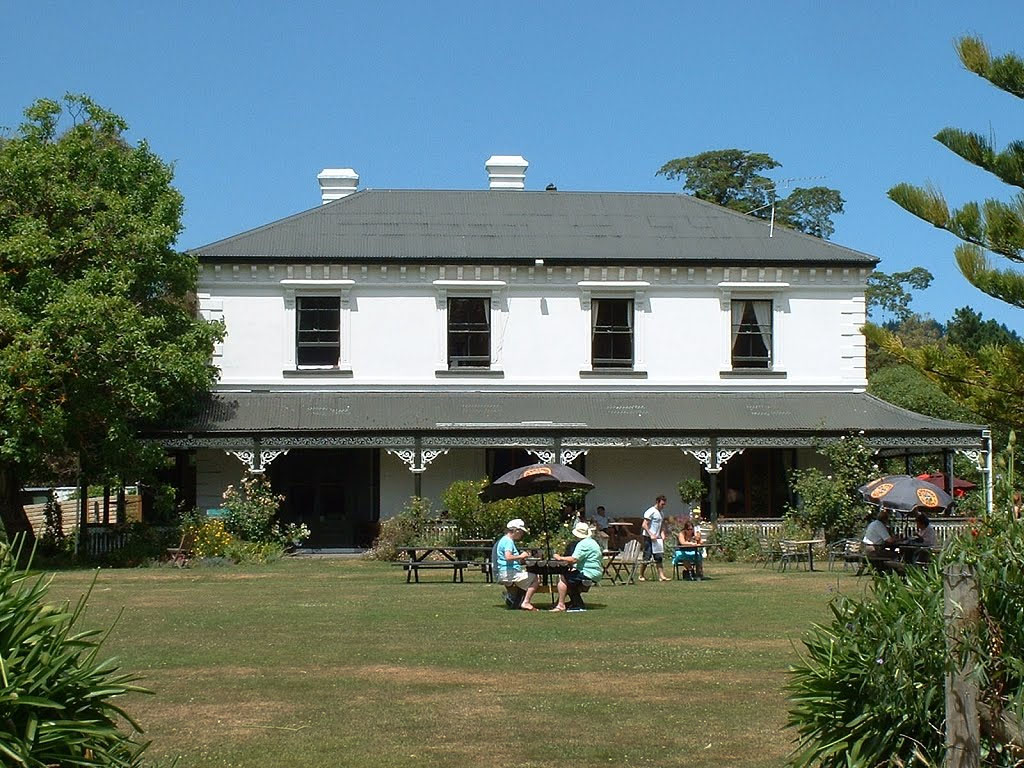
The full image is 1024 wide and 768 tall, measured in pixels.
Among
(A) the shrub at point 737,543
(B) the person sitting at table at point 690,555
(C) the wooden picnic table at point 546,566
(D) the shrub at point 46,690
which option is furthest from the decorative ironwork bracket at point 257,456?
(D) the shrub at point 46,690

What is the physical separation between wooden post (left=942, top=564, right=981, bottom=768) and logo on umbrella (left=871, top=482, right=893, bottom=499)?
14.2 meters

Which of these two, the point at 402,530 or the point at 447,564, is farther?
the point at 402,530

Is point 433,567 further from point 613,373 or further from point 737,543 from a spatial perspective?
point 613,373

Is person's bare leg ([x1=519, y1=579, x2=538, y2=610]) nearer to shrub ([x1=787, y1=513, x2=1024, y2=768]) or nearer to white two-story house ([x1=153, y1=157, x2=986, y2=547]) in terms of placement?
shrub ([x1=787, y1=513, x2=1024, y2=768])

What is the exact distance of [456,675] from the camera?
1150 cm

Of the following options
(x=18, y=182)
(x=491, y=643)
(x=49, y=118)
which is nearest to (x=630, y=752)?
(x=491, y=643)

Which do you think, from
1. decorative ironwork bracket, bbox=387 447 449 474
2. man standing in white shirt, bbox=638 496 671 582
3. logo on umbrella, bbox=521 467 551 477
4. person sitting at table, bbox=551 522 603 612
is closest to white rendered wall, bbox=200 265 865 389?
decorative ironwork bracket, bbox=387 447 449 474

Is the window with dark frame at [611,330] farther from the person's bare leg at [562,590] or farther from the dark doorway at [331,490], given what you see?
the person's bare leg at [562,590]

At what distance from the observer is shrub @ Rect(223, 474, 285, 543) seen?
2755 cm

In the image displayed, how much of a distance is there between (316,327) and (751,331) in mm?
9858

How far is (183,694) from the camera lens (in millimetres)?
10562

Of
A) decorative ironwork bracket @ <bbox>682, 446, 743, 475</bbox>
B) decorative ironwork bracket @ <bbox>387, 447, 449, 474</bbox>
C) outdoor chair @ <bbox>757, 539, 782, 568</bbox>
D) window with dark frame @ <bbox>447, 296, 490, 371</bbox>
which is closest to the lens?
outdoor chair @ <bbox>757, 539, 782, 568</bbox>

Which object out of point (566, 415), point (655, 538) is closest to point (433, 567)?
point (655, 538)

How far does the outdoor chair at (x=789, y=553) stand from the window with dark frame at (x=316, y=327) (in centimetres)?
1108
